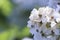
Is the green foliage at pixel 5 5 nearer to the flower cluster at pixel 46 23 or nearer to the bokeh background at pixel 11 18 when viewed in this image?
the bokeh background at pixel 11 18

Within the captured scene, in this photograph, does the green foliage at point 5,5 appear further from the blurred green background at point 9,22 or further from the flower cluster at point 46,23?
the flower cluster at point 46,23

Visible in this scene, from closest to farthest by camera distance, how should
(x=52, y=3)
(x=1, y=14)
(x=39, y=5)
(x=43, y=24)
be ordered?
(x=1, y=14) < (x=43, y=24) < (x=52, y=3) < (x=39, y=5)

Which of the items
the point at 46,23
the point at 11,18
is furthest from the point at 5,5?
the point at 46,23

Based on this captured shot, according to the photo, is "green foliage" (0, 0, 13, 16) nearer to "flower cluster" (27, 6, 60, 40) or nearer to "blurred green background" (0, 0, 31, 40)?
"blurred green background" (0, 0, 31, 40)

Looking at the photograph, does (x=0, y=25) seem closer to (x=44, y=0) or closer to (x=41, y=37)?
(x=41, y=37)

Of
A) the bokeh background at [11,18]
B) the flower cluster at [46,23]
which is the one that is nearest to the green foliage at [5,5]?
the bokeh background at [11,18]

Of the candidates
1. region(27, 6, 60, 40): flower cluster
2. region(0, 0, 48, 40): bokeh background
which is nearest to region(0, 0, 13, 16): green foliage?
region(0, 0, 48, 40): bokeh background

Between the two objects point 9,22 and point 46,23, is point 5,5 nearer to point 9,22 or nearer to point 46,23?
point 9,22

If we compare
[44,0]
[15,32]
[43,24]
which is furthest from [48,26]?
[44,0]

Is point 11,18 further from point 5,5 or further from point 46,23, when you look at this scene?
point 46,23
